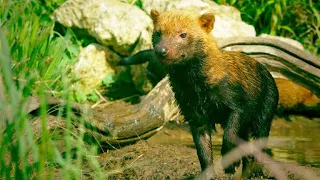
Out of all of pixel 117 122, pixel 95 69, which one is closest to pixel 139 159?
pixel 117 122

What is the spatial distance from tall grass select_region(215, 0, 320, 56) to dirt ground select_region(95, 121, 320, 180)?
3.24 metres

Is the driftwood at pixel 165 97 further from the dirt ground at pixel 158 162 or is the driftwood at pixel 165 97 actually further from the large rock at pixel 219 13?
the large rock at pixel 219 13

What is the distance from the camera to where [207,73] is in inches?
229

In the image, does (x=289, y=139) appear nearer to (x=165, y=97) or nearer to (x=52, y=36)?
(x=165, y=97)

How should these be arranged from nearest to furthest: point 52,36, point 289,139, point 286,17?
point 289,139
point 52,36
point 286,17

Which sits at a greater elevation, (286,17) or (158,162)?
(158,162)

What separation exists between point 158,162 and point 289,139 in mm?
2236

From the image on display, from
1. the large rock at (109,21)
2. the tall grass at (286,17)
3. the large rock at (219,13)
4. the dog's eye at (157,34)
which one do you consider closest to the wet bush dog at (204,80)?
the dog's eye at (157,34)

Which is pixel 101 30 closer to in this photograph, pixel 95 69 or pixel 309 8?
pixel 95 69

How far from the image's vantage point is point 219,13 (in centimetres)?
998

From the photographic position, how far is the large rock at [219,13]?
378 inches

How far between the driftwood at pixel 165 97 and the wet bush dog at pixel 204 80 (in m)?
1.13

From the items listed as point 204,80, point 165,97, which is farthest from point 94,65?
point 204,80

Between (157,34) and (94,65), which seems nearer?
(157,34)
